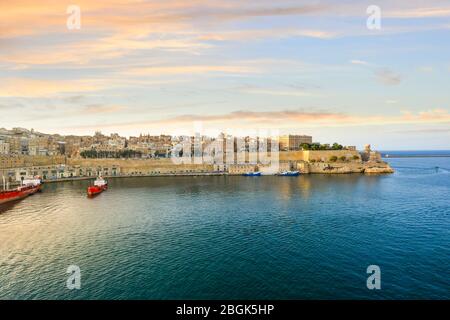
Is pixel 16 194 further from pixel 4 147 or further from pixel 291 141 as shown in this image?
pixel 291 141

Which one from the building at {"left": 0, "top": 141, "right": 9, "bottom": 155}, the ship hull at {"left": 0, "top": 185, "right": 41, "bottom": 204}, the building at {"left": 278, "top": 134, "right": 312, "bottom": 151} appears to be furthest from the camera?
the building at {"left": 278, "top": 134, "right": 312, "bottom": 151}

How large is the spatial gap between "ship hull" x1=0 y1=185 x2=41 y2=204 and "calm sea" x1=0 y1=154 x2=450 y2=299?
9.08 ft

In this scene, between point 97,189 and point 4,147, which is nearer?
point 97,189

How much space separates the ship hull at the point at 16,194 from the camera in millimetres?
39969

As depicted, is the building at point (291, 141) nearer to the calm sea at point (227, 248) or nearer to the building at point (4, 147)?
the calm sea at point (227, 248)

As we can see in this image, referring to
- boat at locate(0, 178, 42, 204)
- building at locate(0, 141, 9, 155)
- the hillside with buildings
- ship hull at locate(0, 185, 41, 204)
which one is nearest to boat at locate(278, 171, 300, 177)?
the hillside with buildings

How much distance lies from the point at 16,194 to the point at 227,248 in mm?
35840

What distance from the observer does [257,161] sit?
84812 millimetres

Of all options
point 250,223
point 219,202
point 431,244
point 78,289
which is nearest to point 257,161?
point 219,202

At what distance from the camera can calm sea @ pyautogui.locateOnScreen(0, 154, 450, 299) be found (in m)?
15.7

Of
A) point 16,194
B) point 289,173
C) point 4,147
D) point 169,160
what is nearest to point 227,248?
point 16,194

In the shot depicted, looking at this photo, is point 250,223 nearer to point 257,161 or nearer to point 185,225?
point 185,225

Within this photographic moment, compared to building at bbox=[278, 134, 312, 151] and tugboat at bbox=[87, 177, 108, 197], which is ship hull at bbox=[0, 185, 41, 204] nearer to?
tugboat at bbox=[87, 177, 108, 197]

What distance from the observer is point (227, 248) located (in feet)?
69.5
